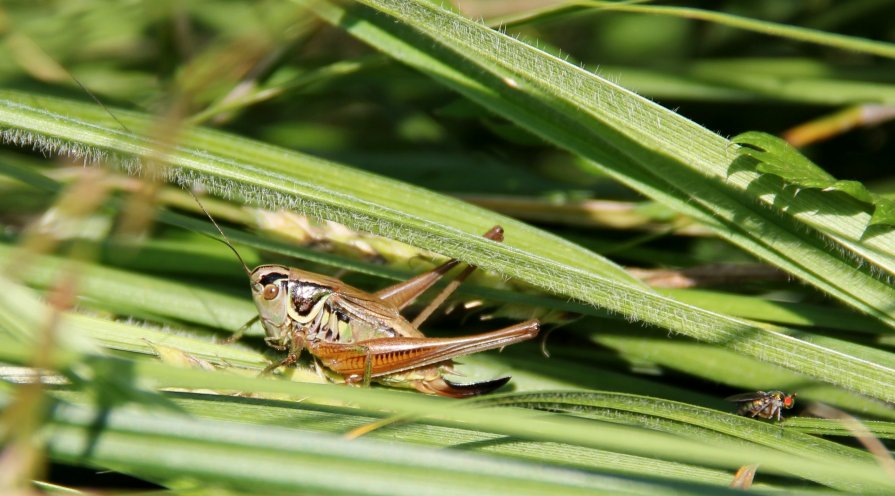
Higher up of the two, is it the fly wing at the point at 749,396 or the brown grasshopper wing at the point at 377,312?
the brown grasshopper wing at the point at 377,312

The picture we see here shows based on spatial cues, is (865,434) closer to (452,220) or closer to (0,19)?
(452,220)

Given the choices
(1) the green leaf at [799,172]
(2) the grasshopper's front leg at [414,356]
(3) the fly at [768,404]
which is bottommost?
(3) the fly at [768,404]

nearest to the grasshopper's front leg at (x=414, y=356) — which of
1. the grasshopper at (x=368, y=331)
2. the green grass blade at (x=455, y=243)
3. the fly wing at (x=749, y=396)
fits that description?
the grasshopper at (x=368, y=331)

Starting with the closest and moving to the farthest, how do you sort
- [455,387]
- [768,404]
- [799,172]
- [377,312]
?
[799,172] → [768,404] → [455,387] → [377,312]

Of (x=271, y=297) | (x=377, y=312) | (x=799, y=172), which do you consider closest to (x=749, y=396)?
(x=799, y=172)

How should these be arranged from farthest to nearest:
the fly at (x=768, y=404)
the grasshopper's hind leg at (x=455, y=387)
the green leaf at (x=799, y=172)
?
the grasshopper's hind leg at (x=455, y=387), the fly at (x=768, y=404), the green leaf at (x=799, y=172)

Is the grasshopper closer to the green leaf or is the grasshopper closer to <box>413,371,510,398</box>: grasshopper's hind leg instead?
<box>413,371,510,398</box>: grasshopper's hind leg

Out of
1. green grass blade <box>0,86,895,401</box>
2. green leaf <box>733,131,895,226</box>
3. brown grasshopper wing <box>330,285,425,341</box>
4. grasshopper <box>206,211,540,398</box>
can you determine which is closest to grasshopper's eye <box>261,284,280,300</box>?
grasshopper <box>206,211,540,398</box>

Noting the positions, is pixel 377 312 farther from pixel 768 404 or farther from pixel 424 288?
pixel 768 404

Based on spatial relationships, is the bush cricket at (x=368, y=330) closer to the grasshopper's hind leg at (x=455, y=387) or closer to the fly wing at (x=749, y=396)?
the grasshopper's hind leg at (x=455, y=387)

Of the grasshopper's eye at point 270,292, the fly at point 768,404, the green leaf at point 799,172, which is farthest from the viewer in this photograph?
the grasshopper's eye at point 270,292
